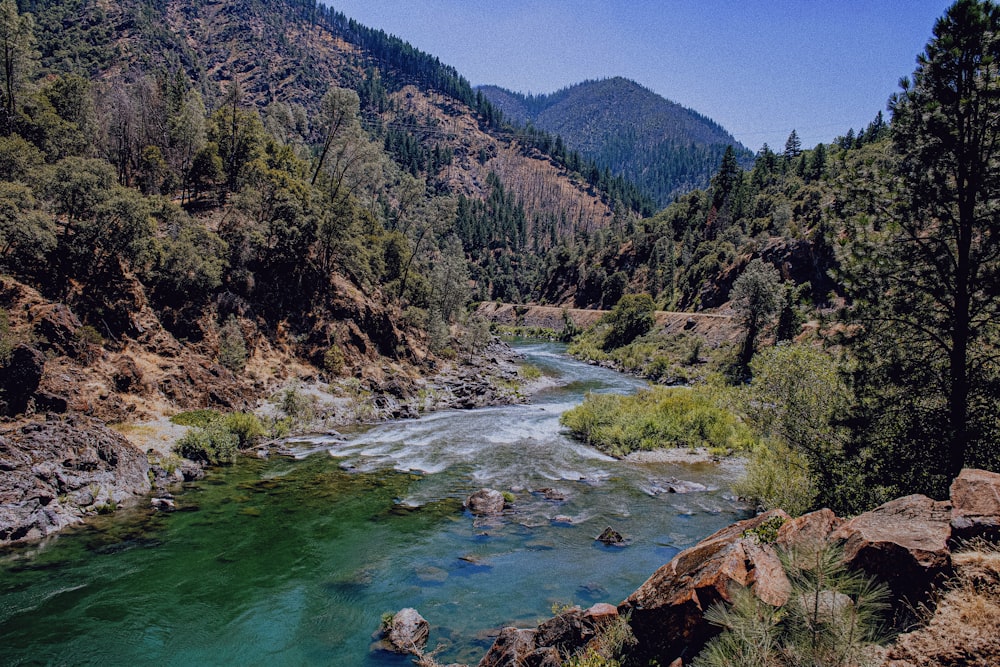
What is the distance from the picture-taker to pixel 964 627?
17.8 ft

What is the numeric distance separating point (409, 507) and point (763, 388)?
48.8 ft

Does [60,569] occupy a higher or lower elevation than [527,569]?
lower

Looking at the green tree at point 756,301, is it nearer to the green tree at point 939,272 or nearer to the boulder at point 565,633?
the green tree at point 939,272

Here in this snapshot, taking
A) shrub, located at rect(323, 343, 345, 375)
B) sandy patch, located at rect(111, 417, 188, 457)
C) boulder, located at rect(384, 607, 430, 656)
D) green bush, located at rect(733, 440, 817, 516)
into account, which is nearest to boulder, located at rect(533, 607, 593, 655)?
boulder, located at rect(384, 607, 430, 656)

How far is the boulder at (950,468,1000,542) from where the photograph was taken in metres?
7.07

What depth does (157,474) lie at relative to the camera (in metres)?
21.6

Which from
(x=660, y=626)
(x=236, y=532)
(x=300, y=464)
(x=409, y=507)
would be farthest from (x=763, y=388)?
(x=300, y=464)

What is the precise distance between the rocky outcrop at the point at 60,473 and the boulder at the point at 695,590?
1907cm

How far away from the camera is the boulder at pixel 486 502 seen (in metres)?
20.9

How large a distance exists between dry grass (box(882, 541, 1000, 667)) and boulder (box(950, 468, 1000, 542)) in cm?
74

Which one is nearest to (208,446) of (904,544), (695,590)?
(695,590)

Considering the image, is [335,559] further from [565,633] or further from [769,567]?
[769,567]

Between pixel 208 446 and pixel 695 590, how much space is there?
23834mm

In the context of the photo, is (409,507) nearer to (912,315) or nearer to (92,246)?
(912,315)
